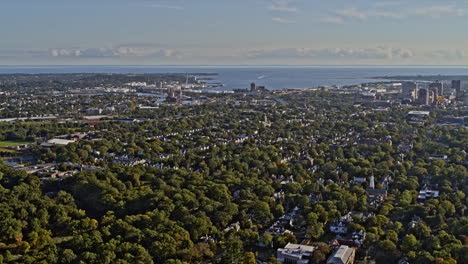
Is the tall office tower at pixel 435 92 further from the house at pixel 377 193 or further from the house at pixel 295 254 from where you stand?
the house at pixel 295 254

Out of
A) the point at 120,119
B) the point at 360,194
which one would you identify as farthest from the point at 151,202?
the point at 120,119

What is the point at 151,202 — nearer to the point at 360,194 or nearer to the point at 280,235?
the point at 280,235

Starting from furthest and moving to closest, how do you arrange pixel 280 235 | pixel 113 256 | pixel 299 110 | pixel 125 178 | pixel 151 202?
pixel 299 110 < pixel 125 178 < pixel 151 202 < pixel 280 235 < pixel 113 256

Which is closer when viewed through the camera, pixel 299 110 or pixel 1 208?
pixel 1 208

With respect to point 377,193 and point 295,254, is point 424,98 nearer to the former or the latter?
point 377,193

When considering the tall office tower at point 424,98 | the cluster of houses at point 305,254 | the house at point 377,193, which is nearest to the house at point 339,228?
the cluster of houses at point 305,254

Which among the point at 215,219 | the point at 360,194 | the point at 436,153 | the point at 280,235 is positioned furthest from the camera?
the point at 436,153
